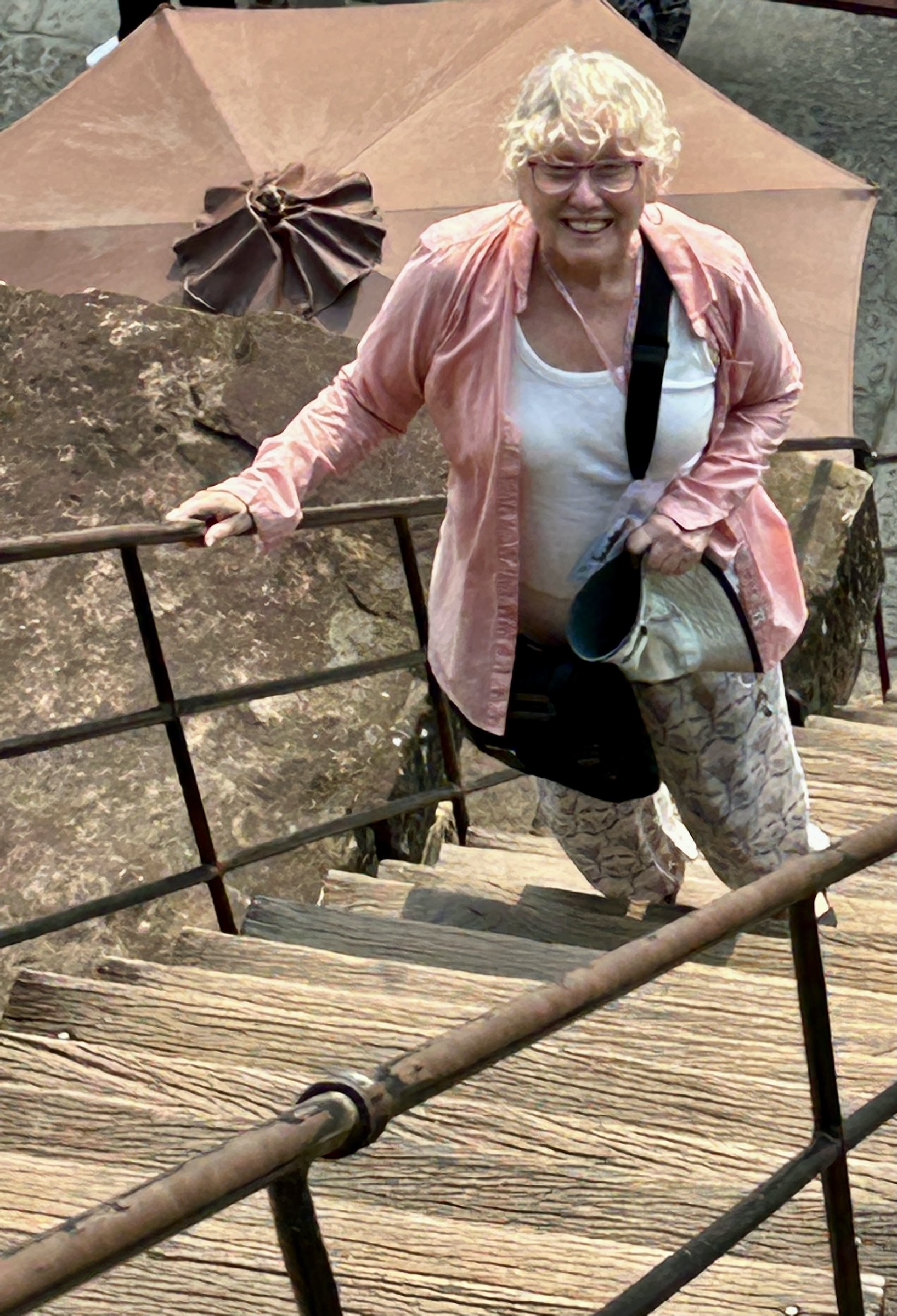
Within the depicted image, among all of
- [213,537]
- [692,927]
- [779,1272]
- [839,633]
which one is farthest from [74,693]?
[692,927]

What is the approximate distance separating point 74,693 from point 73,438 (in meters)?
0.87

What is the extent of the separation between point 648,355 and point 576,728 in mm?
563

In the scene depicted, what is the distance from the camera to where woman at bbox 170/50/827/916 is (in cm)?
206

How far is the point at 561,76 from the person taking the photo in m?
2.03

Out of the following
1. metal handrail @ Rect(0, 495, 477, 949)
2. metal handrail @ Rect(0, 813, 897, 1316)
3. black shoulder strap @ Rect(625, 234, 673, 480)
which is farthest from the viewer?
metal handrail @ Rect(0, 495, 477, 949)

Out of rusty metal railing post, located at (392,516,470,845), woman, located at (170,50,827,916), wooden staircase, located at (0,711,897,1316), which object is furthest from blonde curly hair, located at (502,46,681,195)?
rusty metal railing post, located at (392,516,470,845)

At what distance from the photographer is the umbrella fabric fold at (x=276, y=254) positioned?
546 centimetres

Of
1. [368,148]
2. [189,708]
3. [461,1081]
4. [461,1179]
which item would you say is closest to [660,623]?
[461,1179]

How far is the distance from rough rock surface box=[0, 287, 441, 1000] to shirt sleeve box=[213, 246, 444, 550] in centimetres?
172

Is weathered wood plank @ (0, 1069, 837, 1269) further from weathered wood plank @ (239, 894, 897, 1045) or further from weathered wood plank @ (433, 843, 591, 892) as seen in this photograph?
weathered wood plank @ (433, 843, 591, 892)

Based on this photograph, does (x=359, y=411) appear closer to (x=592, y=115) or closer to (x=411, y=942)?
(x=592, y=115)

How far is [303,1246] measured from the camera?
0.96 metres

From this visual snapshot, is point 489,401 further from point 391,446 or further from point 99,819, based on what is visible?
point 391,446

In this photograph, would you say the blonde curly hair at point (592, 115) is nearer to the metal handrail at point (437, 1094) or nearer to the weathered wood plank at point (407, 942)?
the metal handrail at point (437, 1094)
